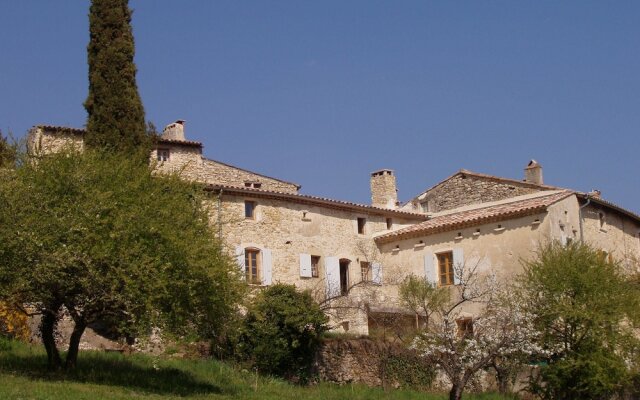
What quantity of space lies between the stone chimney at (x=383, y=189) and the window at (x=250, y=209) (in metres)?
8.81

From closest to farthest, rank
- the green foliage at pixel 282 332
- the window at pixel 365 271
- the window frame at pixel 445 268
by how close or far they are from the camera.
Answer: the green foliage at pixel 282 332, the window frame at pixel 445 268, the window at pixel 365 271

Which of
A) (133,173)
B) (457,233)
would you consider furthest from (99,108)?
(457,233)

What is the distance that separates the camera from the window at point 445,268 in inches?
1378

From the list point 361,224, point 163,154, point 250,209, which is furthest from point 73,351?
point 163,154

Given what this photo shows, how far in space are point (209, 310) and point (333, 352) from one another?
26.7ft

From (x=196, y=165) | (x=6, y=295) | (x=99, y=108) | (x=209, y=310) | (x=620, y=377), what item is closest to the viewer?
(x=6, y=295)

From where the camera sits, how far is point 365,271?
1428 inches

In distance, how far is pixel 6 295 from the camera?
781 inches

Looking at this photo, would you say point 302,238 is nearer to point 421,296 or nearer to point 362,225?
point 362,225

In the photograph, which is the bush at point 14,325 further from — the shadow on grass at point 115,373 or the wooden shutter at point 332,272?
the wooden shutter at point 332,272

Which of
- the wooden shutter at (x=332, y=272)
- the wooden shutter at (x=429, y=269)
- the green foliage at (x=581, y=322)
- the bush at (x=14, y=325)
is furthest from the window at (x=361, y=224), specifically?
the bush at (x=14, y=325)

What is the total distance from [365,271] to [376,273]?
454 millimetres

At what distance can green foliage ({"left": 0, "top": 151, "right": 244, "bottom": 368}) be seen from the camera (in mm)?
19578

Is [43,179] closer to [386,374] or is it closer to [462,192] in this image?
[386,374]
